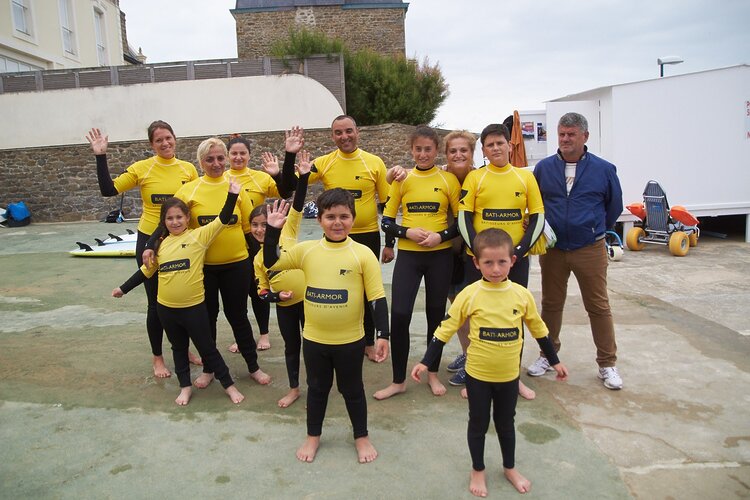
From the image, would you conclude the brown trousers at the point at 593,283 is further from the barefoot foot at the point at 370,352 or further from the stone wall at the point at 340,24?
the stone wall at the point at 340,24

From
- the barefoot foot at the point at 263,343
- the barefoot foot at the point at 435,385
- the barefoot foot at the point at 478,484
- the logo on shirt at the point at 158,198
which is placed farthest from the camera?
the barefoot foot at the point at 263,343

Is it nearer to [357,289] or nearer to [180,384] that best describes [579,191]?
[357,289]

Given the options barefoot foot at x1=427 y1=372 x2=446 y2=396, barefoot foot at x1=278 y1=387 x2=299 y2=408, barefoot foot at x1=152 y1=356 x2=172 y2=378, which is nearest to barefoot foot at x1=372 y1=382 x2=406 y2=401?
barefoot foot at x1=427 y1=372 x2=446 y2=396

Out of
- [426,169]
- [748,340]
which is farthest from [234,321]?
[748,340]

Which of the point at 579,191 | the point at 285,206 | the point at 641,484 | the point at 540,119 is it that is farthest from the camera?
the point at 540,119

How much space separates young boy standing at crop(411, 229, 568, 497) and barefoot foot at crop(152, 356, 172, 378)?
2.35m

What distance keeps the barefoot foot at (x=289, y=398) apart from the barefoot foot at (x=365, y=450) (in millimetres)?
775

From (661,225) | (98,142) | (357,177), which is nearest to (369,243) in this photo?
(357,177)

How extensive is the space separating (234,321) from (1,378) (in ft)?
5.90

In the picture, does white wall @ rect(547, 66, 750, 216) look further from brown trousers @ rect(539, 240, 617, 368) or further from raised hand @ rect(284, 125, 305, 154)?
raised hand @ rect(284, 125, 305, 154)

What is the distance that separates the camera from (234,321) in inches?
163

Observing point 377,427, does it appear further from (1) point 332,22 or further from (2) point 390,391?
(1) point 332,22

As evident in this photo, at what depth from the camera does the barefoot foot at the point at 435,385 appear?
12.7 ft

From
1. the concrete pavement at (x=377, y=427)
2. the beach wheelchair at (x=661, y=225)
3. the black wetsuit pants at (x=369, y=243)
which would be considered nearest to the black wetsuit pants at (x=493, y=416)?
the concrete pavement at (x=377, y=427)
